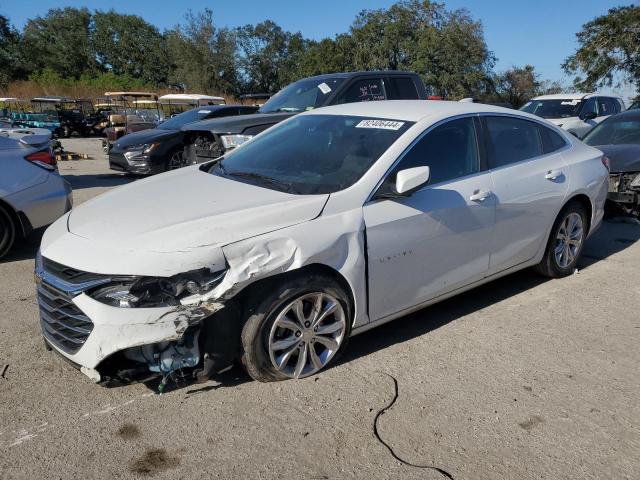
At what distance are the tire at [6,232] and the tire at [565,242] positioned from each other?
5.19m

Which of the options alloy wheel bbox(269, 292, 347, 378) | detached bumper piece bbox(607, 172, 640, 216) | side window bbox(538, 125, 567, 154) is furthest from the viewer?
detached bumper piece bbox(607, 172, 640, 216)

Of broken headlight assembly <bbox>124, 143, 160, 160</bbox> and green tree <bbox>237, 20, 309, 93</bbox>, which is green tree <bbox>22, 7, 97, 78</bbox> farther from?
broken headlight assembly <bbox>124, 143, 160, 160</bbox>

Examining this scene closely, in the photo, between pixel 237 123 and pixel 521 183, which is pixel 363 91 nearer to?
pixel 237 123

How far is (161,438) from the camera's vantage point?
9.29ft

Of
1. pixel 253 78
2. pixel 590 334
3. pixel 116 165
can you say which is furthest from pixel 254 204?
pixel 253 78

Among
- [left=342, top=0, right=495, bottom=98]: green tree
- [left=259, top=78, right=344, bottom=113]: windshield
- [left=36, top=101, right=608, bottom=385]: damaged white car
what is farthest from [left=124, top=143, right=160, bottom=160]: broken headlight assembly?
[left=342, top=0, right=495, bottom=98]: green tree

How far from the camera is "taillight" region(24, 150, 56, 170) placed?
600 cm

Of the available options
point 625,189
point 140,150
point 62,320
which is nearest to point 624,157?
point 625,189

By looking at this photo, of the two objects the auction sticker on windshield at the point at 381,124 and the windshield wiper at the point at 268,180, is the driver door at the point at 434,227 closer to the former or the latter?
the auction sticker on windshield at the point at 381,124

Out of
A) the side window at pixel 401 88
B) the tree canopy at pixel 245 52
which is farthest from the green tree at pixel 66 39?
the side window at pixel 401 88

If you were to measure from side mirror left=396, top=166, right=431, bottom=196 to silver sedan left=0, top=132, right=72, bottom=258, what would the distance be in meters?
4.10

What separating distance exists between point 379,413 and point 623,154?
610 cm

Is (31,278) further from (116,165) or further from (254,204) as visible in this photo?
(116,165)

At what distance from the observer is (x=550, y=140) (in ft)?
16.4
